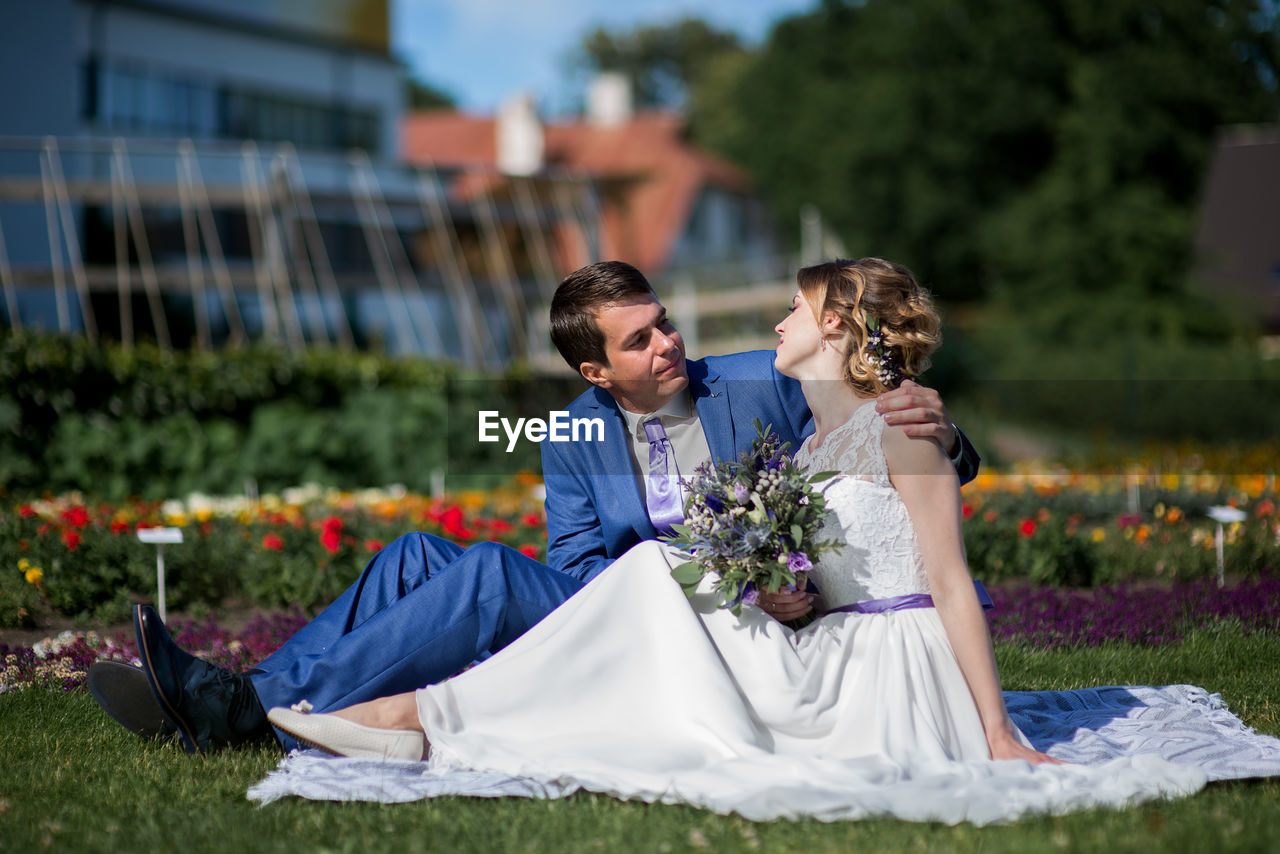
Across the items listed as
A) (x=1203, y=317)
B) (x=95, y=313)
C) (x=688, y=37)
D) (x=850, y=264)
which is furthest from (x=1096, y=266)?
(x=688, y=37)

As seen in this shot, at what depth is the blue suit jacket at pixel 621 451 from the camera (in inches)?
157

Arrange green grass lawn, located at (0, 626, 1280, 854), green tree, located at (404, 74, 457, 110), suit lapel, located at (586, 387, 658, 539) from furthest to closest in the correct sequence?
green tree, located at (404, 74, 457, 110)
suit lapel, located at (586, 387, 658, 539)
green grass lawn, located at (0, 626, 1280, 854)

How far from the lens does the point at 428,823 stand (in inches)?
121

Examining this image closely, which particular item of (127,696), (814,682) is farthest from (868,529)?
(127,696)

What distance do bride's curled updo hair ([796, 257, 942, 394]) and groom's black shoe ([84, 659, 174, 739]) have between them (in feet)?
7.58

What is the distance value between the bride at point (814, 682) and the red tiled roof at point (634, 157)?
26.3m

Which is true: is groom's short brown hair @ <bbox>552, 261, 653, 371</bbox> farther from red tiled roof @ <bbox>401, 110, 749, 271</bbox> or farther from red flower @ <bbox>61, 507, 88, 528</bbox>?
red tiled roof @ <bbox>401, 110, 749, 271</bbox>

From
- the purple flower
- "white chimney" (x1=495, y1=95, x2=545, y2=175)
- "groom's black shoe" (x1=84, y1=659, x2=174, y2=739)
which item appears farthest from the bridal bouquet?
"white chimney" (x1=495, y1=95, x2=545, y2=175)

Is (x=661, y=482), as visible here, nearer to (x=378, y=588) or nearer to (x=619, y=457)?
(x=619, y=457)

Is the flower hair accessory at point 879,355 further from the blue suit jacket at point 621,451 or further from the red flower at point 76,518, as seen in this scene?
the red flower at point 76,518

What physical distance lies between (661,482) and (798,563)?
863mm

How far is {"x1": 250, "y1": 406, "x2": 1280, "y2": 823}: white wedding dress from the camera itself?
10.4 ft

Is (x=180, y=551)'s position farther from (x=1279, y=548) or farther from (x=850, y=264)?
(x=1279, y=548)

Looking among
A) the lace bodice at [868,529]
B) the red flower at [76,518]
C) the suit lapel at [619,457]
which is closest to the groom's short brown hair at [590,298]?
the suit lapel at [619,457]
